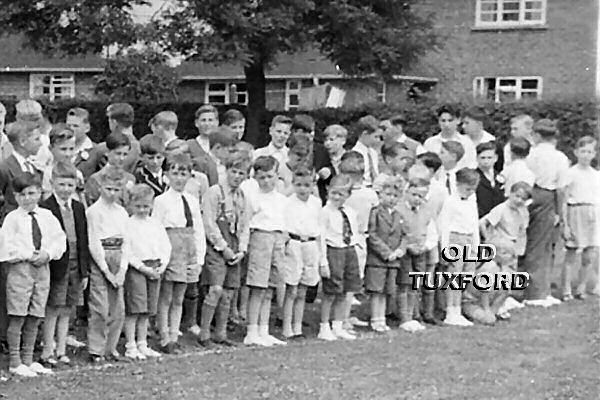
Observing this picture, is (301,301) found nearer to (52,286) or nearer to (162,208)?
(162,208)

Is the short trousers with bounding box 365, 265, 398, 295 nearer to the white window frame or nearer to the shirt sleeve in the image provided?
the shirt sleeve

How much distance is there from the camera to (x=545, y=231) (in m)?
10.8

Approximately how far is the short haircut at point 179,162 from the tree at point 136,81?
46.4 feet

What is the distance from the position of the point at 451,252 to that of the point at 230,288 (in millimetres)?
1981

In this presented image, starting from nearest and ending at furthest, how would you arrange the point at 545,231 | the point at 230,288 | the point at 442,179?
the point at 230,288, the point at 442,179, the point at 545,231

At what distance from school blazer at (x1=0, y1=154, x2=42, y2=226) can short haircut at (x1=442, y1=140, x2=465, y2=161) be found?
3779mm

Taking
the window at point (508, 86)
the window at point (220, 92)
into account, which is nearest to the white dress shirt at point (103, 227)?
the window at point (508, 86)

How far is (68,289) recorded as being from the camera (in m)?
7.76

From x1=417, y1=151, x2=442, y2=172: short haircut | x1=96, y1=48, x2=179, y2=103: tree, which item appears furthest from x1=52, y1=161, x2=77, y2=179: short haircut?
x1=96, y1=48, x2=179, y2=103: tree

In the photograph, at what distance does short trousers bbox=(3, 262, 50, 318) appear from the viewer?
24.1 feet

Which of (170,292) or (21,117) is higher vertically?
(21,117)

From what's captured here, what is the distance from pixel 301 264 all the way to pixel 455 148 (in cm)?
211

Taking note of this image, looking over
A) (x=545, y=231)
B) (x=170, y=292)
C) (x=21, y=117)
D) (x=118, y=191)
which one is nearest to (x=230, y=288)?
(x=170, y=292)

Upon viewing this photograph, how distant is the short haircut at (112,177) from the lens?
7.80m
